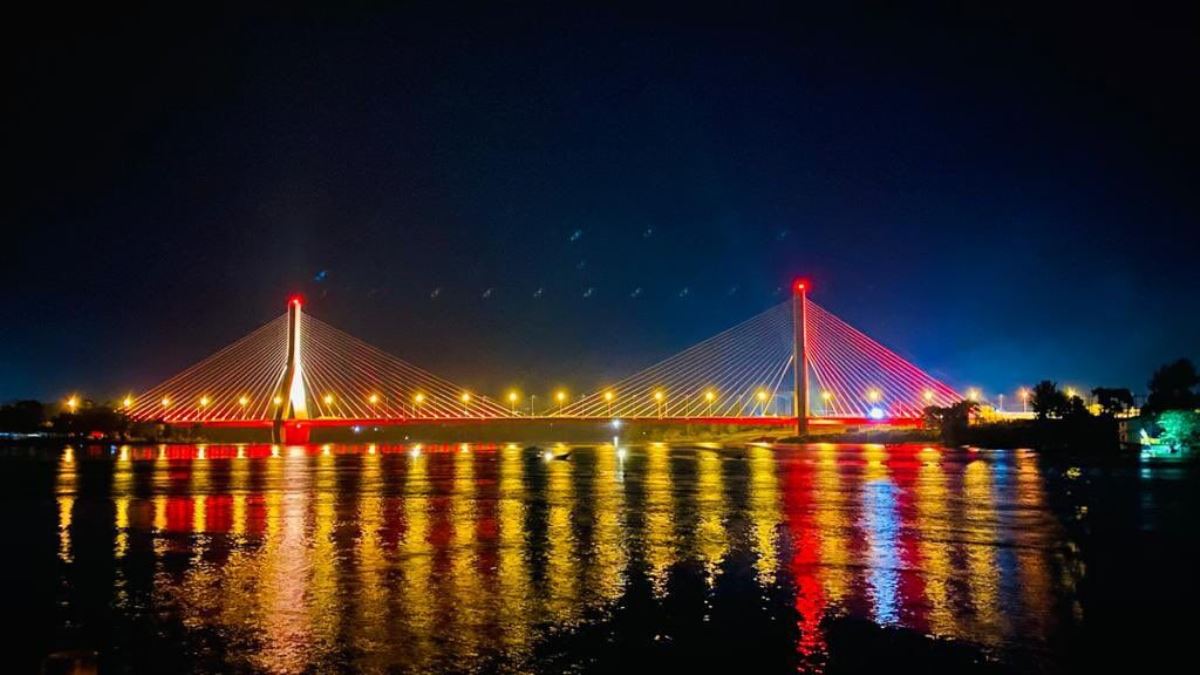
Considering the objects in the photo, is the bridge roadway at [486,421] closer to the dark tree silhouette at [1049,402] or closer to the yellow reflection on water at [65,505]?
the dark tree silhouette at [1049,402]

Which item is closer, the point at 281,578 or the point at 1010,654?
the point at 1010,654

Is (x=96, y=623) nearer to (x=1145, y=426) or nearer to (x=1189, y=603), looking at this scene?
(x=1189, y=603)

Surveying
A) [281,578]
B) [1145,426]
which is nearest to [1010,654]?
[281,578]

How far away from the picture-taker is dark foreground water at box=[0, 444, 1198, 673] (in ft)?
26.9

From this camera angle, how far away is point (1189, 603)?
1023 centimetres

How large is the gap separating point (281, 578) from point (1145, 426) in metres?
58.3

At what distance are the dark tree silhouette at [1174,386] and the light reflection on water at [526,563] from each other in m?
49.9

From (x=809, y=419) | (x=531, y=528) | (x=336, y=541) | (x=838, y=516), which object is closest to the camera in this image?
(x=336, y=541)

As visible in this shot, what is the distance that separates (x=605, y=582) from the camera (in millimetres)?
11492

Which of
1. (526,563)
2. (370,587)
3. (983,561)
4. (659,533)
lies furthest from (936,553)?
(370,587)

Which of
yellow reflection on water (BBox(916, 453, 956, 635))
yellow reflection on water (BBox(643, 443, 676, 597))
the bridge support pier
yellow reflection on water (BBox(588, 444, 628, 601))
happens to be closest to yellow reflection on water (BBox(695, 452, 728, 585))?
yellow reflection on water (BBox(643, 443, 676, 597))

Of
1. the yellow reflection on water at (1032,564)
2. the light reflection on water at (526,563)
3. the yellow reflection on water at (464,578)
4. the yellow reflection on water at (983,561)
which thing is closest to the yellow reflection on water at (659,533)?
the light reflection on water at (526,563)

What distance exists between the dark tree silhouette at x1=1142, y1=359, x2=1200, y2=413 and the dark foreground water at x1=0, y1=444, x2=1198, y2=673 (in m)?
50.9

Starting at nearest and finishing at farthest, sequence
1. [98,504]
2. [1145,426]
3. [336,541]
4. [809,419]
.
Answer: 1. [336,541]
2. [98,504]
3. [1145,426]
4. [809,419]
